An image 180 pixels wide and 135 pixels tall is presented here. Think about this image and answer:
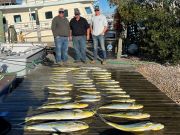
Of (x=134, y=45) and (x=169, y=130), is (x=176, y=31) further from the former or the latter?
(x=169, y=130)

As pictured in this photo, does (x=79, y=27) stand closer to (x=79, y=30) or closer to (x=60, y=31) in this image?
(x=79, y=30)

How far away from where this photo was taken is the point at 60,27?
1236 cm

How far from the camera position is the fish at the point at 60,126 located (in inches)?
216

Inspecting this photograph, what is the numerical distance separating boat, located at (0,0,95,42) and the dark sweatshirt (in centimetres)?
1892

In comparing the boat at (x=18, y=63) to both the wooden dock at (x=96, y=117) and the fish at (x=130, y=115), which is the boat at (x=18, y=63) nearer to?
the wooden dock at (x=96, y=117)

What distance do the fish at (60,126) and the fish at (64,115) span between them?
25 cm

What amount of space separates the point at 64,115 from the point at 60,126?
485mm

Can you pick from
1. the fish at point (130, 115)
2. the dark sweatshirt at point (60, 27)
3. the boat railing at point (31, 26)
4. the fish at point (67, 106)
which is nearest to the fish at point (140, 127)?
the fish at point (130, 115)

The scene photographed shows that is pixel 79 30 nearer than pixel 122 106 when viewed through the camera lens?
No

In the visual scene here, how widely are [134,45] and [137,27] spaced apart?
0.70 m

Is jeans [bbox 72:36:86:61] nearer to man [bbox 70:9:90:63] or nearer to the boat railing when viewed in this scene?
man [bbox 70:9:90:63]

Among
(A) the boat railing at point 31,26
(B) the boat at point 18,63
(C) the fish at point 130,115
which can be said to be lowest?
(C) the fish at point 130,115

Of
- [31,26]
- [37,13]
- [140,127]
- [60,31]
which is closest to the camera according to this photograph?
[140,127]

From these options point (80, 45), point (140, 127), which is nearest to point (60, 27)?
point (80, 45)
